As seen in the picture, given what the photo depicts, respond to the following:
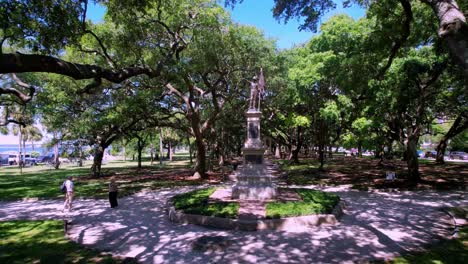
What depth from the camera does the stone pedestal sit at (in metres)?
13.9

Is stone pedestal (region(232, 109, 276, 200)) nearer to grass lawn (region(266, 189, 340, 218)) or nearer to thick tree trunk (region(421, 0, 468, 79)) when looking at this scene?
grass lawn (region(266, 189, 340, 218))

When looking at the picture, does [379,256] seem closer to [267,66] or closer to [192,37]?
[192,37]

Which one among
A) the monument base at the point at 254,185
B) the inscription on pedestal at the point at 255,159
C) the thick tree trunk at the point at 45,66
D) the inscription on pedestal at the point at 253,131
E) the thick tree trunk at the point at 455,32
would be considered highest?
the thick tree trunk at the point at 455,32

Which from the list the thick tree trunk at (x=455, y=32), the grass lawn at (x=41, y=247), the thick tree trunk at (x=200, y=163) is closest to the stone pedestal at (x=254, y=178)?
the grass lawn at (x=41, y=247)

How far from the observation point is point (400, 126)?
2116 cm

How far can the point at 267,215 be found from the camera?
10.2m

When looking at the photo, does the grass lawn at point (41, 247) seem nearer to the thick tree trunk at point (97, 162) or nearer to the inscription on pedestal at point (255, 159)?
the inscription on pedestal at point (255, 159)

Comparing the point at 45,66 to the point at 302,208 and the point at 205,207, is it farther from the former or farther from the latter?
the point at 302,208

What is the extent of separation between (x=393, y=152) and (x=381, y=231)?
148 ft

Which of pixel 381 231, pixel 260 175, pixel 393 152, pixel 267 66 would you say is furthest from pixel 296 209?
pixel 393 152

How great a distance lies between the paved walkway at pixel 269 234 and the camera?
7484mm

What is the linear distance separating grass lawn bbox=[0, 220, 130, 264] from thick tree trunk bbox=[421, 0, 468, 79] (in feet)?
25.4

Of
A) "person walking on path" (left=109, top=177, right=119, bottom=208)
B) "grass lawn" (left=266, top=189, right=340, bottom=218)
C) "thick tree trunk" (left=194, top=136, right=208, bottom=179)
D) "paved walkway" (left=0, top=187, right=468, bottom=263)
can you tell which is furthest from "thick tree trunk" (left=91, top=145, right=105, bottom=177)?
"grass lawn" (left=266, top=189, right=340, bottom=218)

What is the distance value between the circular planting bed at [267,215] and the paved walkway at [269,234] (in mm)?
369
